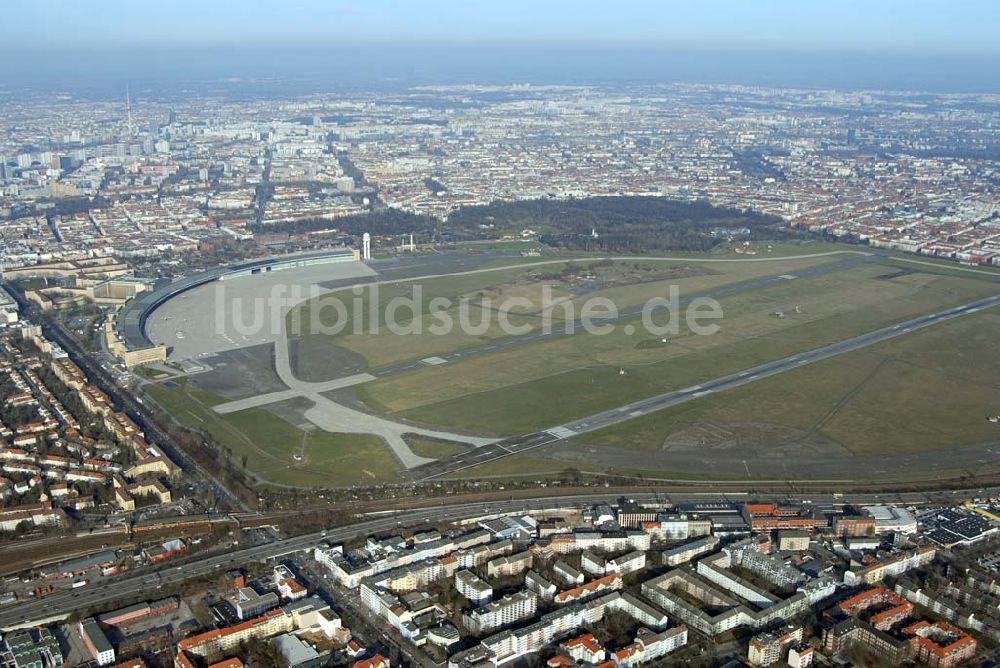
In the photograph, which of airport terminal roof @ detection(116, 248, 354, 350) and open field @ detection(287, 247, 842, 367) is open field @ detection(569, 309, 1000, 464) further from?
airport terminal roof @ detection(116, 248, 354, 350)

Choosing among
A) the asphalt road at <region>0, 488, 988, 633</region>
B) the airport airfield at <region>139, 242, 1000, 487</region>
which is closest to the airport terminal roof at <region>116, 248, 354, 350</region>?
the airport airfield at <region>139, 242, 1000, 487</region>

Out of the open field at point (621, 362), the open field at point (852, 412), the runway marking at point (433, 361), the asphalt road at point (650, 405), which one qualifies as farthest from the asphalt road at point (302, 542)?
the runway marking at point (433, 361)

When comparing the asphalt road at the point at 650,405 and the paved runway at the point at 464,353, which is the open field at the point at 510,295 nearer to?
the paved runway at the point at 464,353

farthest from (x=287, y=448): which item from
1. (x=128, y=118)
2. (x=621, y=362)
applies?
(x=128, y=118)

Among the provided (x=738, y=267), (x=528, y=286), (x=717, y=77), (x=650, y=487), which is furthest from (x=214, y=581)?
(x=717, y=77)

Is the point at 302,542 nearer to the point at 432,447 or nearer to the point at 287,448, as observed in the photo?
the point at 287,448

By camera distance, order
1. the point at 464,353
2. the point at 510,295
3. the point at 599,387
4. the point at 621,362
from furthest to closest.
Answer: the point at 510,295 → the point at 464,353 → the point at 621,362 → the point at 599,387
